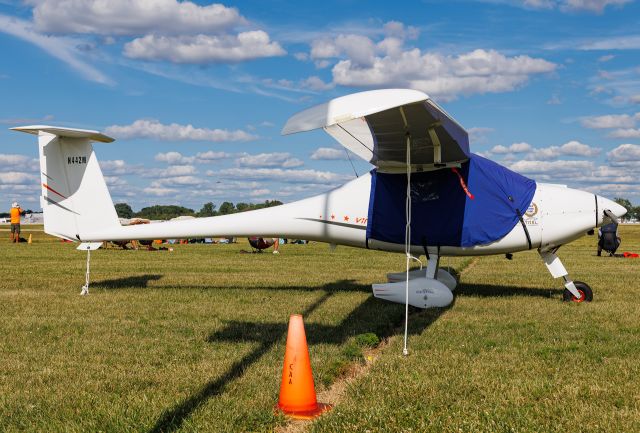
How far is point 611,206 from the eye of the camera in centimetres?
989

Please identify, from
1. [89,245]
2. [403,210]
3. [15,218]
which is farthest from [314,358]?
[15,218]

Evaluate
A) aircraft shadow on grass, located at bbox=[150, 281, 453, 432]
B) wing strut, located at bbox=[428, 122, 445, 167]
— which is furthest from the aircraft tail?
wing strut, located at bbox=[428, 122, 445, 167]

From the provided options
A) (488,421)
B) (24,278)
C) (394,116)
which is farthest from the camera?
(24,278)

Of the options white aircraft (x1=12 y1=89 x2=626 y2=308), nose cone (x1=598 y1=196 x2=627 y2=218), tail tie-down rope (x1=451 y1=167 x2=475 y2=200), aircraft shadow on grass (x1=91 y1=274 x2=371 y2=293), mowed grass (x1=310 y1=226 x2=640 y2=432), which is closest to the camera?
mowed grass (x1=310 y1=226 x2=640 y2=432)

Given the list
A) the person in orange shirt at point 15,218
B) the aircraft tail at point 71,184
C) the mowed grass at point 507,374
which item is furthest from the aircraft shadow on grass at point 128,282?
the person in orange shirt at point 15,218

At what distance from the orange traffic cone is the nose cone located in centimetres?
689

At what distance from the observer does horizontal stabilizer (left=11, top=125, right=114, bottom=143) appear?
10.1 m

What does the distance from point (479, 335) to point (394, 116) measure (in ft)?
8.84

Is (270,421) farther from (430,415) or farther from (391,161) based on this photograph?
(391,161)

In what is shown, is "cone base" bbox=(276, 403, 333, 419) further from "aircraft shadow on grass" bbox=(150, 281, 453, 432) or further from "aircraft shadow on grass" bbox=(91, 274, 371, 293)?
"aircraft shadow on grass" bbox=(91, 274, 371, 293)

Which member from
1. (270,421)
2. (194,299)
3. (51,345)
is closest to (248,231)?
(194,299)

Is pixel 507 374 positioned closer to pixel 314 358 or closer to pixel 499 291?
pixel 314 358

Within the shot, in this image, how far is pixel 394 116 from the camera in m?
7.23

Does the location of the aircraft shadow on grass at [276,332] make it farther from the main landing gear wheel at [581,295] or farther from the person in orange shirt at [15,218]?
the person in orange shirt at [15,218]
